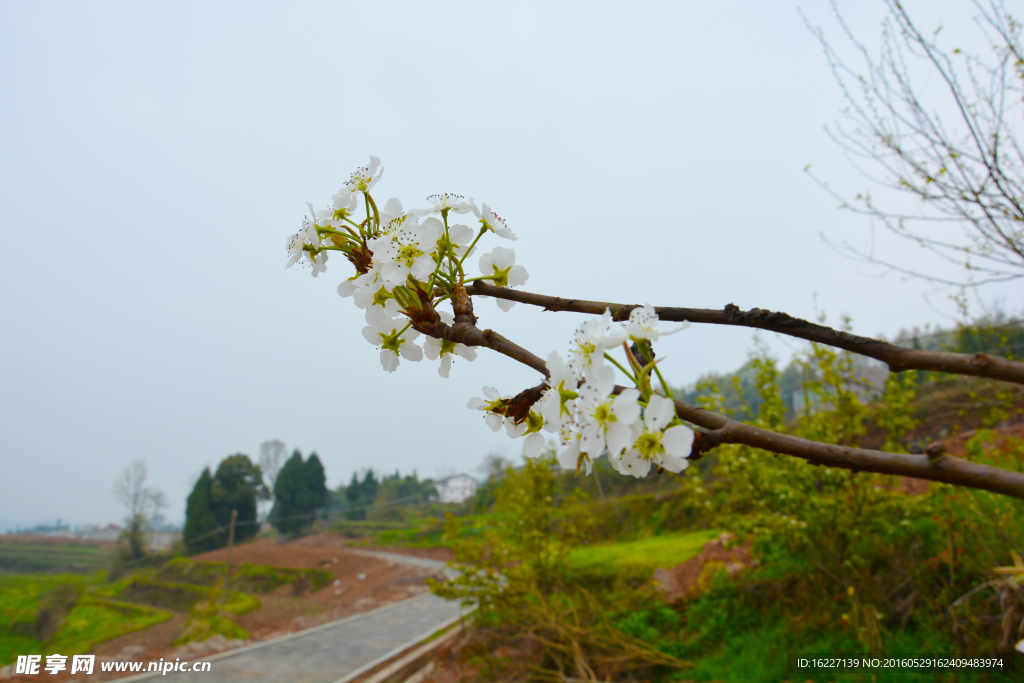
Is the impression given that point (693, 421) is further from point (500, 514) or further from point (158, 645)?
point (158, 645)

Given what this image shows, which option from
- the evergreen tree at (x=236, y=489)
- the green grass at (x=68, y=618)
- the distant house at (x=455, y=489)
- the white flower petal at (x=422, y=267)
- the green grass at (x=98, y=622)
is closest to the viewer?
the white flower petal at (x=422, y=267)

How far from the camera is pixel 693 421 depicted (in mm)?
511

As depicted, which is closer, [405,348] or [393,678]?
[405,348]

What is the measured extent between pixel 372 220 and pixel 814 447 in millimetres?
708

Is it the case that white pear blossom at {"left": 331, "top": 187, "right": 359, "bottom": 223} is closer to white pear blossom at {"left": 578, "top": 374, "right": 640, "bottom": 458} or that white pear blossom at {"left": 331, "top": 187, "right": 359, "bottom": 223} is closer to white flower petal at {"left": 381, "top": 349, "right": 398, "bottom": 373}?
white flower petal at {"left": 381, "top": 349, "right": 398, "bottom": 373}

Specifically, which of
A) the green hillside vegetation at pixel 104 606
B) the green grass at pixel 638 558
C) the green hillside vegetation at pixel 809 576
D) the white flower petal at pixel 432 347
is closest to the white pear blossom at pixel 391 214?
the white flower petal at pixel 432 347

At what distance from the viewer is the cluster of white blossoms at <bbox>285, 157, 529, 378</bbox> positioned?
76cm

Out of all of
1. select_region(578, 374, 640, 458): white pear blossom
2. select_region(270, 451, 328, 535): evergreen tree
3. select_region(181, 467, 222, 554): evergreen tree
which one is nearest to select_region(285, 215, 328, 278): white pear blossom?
select_region(578, 374, 640, 458): white pear blossom

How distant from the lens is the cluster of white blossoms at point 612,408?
0.52m

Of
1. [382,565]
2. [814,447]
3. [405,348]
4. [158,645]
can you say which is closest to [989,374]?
[814,447]

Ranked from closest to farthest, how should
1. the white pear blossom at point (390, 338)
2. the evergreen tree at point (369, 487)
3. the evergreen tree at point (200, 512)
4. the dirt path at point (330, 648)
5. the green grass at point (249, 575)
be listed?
the white pear blossom at point (390, 338) → the dirt path at point (330, 648) → the green grass at point (249, 575) → the evergreen tree at point (200, 512) → the evergreen tree at point (369, 487)

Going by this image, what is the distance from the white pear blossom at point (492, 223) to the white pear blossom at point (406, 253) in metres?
0.13

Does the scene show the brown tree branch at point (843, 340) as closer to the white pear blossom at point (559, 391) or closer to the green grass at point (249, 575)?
the white pear blossom at point (559, 391)

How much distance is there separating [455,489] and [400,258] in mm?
29510
